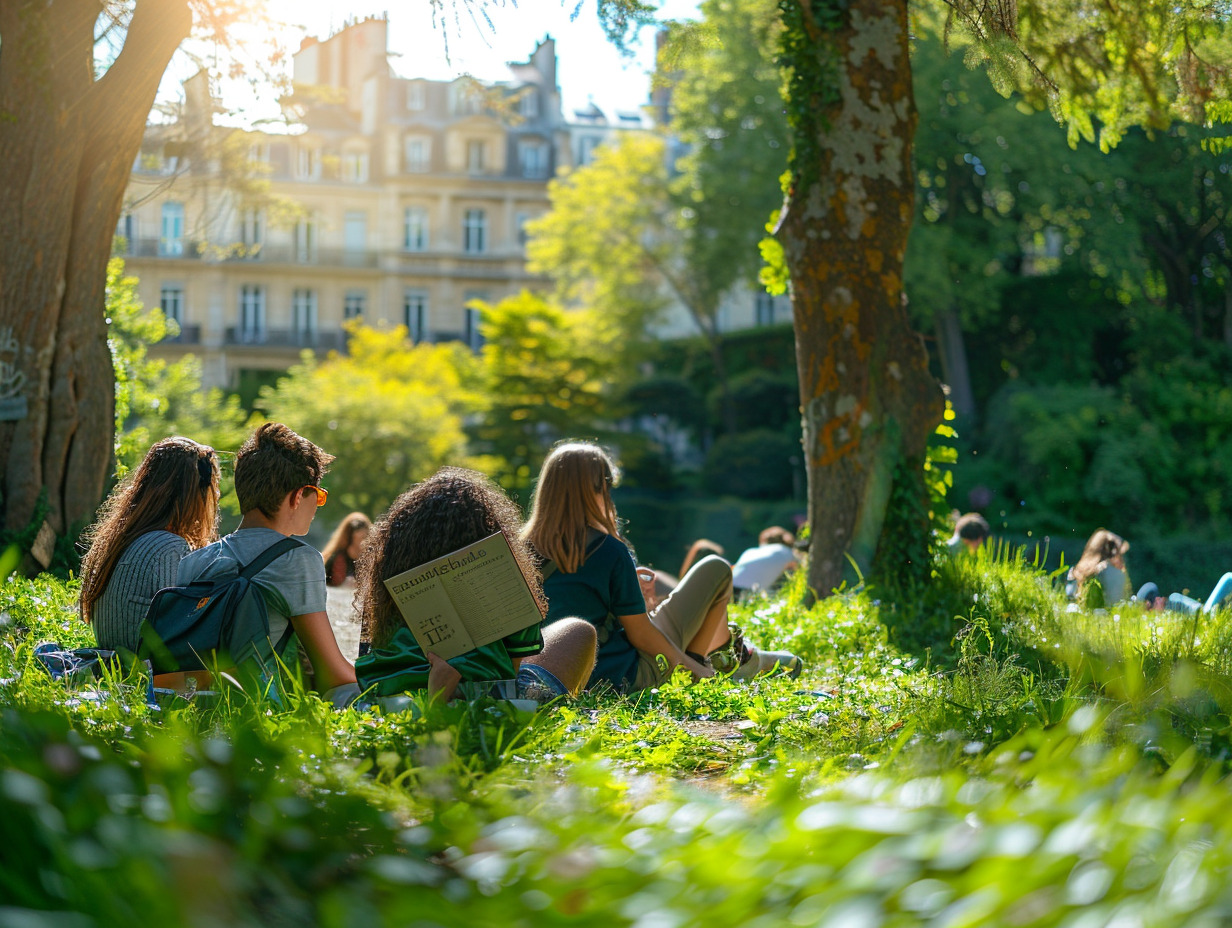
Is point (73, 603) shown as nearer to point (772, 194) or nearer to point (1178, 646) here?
point (1178, 646)

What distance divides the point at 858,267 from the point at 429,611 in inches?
200

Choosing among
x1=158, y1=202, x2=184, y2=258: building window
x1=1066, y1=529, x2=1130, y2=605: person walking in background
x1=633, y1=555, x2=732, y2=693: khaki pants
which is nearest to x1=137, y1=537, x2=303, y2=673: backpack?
x1=633, y1=555, x2=732, y2=693: khaki pants

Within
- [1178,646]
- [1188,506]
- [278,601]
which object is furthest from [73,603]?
[1188,506]

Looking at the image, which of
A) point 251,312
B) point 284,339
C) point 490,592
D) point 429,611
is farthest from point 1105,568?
point 251,312

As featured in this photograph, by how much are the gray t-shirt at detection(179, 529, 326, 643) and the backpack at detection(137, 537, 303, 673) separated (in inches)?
2.0

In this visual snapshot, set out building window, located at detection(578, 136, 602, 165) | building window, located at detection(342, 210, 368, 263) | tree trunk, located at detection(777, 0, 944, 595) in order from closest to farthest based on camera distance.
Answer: tree trunk, located at detection(777, 0, 944, 595) < building window, located at detection(342, 210, 368, 263) < building window, located at detection(578, 136, 602, 165)

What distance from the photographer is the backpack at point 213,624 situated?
13.1 ft

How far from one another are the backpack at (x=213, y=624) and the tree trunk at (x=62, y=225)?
4.17 m

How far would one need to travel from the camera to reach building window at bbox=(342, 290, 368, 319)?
173ft

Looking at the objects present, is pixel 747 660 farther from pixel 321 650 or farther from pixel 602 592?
pixel 321 650

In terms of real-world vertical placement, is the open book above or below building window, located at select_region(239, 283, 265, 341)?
below

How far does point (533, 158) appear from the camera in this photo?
5562 centimetres

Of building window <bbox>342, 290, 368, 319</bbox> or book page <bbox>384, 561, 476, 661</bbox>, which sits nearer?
book page <bbox>384, 561, 476, 661</bbox>

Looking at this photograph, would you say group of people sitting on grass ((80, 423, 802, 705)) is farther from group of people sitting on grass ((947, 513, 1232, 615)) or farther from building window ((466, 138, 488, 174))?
building window ((466, 138, 488, 174))
